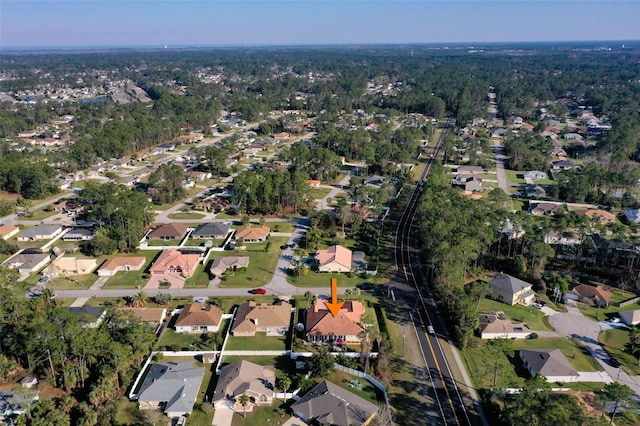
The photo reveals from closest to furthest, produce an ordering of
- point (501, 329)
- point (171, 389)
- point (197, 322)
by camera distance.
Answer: point (171, 389) → point (501, 329) → point (197, 322)

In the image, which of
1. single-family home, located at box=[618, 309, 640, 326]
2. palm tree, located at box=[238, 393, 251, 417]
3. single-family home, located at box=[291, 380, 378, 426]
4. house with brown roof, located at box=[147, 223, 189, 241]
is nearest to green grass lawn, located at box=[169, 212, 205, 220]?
house with brown roof, located at box=[147, 223, 189, 241]

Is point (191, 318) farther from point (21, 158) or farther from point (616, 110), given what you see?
point (616, 110)

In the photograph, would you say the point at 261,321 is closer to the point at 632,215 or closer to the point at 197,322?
the point at 197,322

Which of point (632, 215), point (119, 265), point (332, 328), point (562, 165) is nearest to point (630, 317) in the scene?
point (332, 328)

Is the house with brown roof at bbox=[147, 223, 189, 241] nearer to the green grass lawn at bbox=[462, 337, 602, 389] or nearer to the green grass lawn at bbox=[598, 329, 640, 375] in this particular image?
the green grass lawn at bbox=[462, 337, 602, 389]

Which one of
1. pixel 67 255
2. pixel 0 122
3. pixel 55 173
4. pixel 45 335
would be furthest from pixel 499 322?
pixel 0 122

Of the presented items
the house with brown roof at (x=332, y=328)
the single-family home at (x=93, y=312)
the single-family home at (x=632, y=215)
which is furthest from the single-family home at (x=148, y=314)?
the single-family home at (x=632, y=215)

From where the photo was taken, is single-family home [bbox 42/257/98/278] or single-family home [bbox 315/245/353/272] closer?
single-family home [bbox 42/257/98/278]
